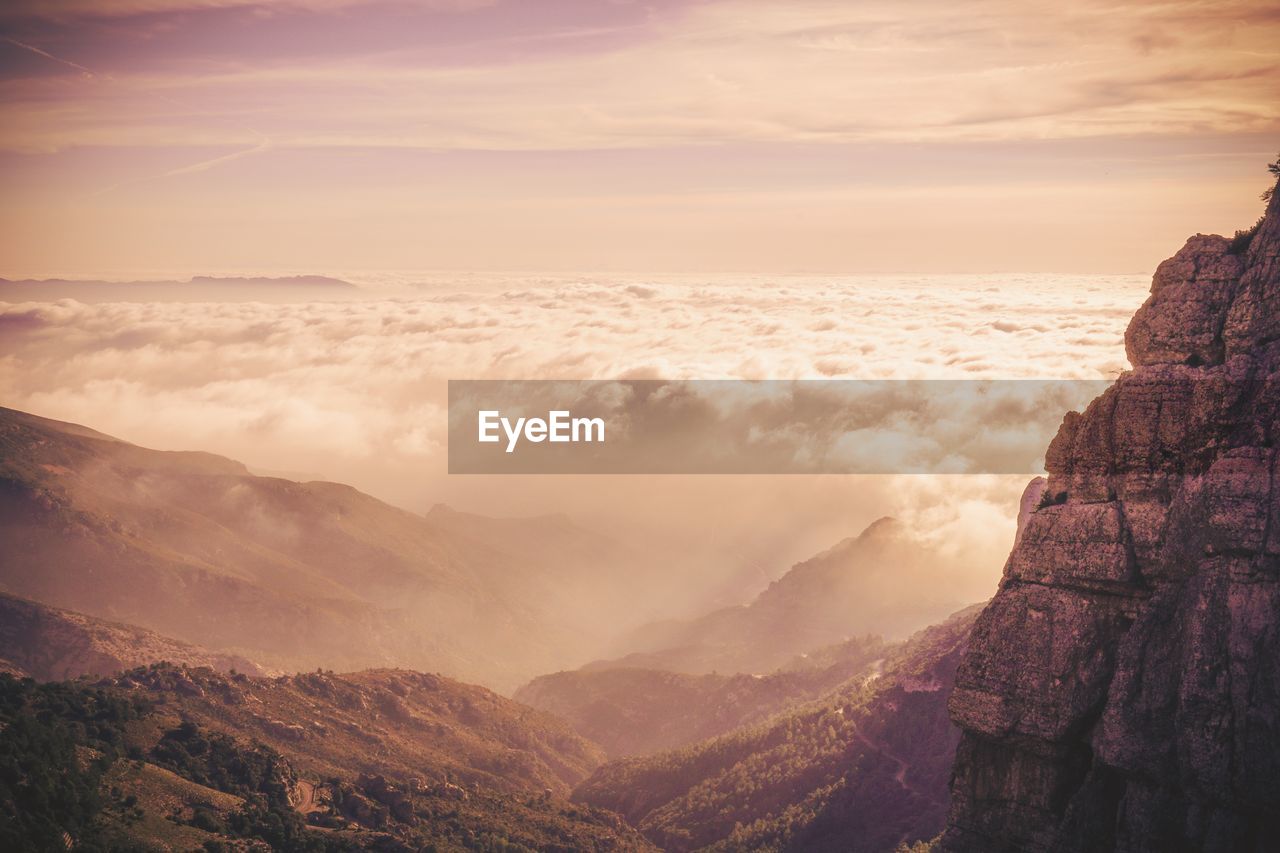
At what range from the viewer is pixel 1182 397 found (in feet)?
189

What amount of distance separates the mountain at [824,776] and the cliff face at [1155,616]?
224ft

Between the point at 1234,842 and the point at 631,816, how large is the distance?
13454cm

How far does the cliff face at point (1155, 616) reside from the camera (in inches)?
2050

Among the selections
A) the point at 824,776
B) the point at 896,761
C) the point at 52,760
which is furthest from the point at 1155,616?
the point at 52,760

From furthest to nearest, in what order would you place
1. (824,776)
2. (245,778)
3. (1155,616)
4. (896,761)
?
(824,776)
(896,761)
(245,778)
(1155,616)

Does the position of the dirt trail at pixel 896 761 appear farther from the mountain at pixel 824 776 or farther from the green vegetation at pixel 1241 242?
the green vegetation at pixel 1241 242

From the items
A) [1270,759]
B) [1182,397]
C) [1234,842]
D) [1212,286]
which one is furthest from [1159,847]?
[1212,286]

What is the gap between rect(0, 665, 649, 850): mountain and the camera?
117 meters

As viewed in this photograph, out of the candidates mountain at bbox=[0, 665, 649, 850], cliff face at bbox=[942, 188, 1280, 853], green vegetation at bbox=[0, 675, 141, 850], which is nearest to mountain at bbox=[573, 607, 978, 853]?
mountain at bbox=[0, 665, 649, 850]

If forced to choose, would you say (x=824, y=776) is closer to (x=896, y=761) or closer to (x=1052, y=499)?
(x=896, y=761)

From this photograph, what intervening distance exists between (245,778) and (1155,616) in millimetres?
119435

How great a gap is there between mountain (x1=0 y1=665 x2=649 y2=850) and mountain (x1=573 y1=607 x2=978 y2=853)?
11627 mm

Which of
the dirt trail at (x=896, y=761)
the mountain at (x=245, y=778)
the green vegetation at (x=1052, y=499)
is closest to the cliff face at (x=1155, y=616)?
the green vegetation at (x=1052, y=499)

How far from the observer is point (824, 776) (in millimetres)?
151625
